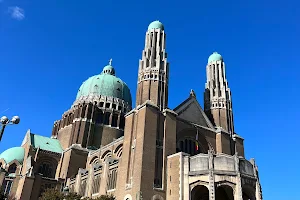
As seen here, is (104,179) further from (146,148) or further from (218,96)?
(218,96)

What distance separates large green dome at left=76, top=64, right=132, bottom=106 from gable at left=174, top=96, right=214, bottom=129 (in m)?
25.8

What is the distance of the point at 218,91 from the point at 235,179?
68.4ft

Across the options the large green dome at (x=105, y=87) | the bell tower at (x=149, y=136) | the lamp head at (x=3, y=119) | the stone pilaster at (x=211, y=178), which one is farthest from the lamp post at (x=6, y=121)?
the large green dome at (x=105, y=87)

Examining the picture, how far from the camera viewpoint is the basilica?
34.2 meters

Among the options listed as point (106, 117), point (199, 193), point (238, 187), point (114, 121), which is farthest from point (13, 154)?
point (238, 187)

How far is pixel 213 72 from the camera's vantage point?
5275 cm

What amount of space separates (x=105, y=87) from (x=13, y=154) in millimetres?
23738

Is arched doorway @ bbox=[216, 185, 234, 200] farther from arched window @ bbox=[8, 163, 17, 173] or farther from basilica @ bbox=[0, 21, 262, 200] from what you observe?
arched window @ bbox=[8, 163, 17, 173]

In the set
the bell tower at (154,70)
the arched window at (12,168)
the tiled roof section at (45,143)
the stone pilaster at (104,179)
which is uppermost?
the bell tower at (154,70)

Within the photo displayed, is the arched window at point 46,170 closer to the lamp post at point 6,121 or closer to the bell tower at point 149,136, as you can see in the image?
the bell tower at point 149,136

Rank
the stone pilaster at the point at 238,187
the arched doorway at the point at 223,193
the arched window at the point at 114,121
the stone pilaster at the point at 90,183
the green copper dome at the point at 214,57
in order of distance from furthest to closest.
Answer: the arched window at the point at 114,121
the green copper dome at the point at 214,57
the stone pilaster at the point at 90,183
the arched doorway at the point at 223,193
the stone pilaster at the point at 238,187

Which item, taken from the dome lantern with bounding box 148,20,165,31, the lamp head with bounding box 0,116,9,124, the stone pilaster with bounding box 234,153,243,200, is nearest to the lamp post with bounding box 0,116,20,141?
the lamp head with bounding box 0,116,9,124

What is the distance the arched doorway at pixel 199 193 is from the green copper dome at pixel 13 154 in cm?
3467

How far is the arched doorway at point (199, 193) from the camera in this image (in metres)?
34.3
